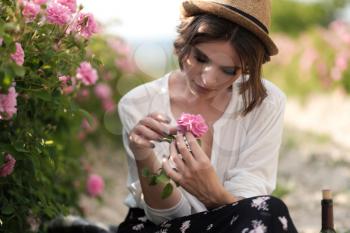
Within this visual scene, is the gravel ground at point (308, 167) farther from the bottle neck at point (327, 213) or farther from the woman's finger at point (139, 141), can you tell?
the woman's finger at point (139, 141)

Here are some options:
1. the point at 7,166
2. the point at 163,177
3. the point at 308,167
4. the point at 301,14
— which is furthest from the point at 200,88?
the point at 301,14

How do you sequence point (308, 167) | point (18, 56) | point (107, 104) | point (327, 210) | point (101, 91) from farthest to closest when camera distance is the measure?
point (308, 167) → point (107, 104) → point (101, 91) → point (327, 210) → point (18, 56)

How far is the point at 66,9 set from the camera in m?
2.26

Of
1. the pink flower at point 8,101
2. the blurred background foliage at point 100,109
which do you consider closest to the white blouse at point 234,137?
the blurred background foliage at point 100,109

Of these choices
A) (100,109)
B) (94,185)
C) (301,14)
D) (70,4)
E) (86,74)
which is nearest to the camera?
(70,4)

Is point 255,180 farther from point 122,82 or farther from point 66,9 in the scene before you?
point 122,82

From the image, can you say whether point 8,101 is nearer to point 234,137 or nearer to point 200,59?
point 200,59

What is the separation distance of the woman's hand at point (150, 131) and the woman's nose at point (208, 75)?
0.24 metres

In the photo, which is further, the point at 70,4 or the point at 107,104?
the point at 107,104

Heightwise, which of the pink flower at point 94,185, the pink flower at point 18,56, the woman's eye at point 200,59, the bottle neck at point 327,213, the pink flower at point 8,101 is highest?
the pink flower at point 18,56

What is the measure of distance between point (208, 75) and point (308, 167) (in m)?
4.18

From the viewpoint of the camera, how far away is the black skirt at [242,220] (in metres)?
2.15

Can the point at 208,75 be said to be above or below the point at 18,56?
below

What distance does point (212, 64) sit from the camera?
2.35 metres
